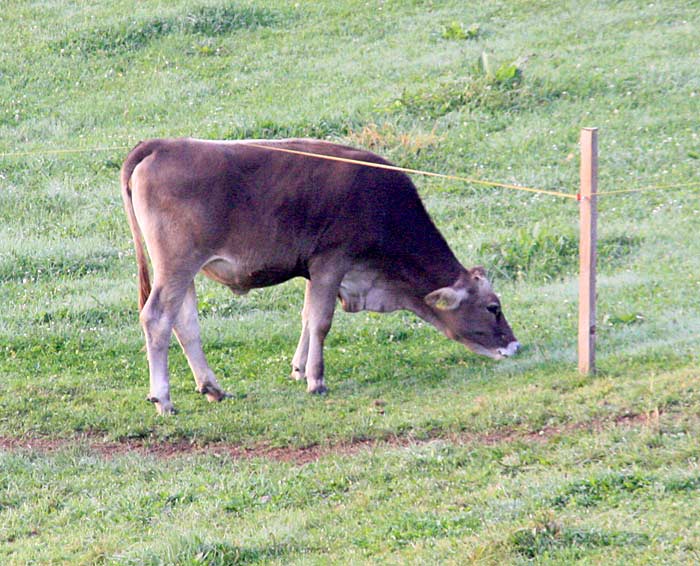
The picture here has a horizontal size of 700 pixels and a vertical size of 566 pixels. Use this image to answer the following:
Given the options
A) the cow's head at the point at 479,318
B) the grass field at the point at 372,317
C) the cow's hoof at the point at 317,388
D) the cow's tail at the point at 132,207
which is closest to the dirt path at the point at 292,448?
the grass field at the point at 372,317

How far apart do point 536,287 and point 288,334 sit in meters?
2.48

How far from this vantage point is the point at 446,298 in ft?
30.8

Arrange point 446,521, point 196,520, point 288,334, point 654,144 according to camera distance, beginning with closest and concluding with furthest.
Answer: point 446,521
point 196,520
point 288,334
point 654,144

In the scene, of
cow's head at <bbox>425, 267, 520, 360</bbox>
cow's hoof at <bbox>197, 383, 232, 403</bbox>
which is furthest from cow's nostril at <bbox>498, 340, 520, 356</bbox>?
cow's hoof at <bbox>197, 383, 232, 403</bbox>

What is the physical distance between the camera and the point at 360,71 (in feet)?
57.9

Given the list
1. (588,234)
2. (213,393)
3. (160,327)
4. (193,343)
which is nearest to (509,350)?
(588,234)

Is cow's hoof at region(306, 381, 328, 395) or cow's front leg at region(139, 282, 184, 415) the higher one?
cow's front leg at region(139, 282, 184, 415)

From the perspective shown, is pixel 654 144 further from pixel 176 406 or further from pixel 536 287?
pixel 176 406

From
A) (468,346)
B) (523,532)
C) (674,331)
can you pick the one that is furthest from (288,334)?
(523,532)

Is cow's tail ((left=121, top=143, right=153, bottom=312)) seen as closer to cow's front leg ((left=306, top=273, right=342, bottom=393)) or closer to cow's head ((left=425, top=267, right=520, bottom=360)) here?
cow's front leg ((left=306, top=273, right=342, bottom=393))

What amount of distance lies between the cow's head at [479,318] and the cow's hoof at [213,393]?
1816 millimetres

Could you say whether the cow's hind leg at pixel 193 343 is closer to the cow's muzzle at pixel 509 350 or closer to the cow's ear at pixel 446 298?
the cow's ear at pixel 446 298

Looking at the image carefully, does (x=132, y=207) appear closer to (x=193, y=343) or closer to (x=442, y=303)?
(x=193, y=343)

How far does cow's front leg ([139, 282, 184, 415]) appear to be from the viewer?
8.95 meters
